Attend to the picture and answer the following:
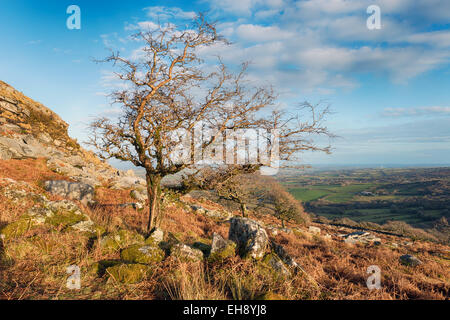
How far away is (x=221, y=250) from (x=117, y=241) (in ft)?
11.4

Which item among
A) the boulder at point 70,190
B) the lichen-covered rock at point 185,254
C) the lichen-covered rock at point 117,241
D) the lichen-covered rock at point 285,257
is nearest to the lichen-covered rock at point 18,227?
the lichen-covered rock at point 117,241

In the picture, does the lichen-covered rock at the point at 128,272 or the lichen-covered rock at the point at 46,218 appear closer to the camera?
the lichen-covered rock at the point at 128,272

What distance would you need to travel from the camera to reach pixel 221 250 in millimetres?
5746

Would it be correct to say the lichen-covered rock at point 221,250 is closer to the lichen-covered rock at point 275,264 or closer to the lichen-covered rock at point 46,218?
the lichen-covered rock at point 275,264

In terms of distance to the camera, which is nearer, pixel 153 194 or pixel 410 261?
pixel 153 194

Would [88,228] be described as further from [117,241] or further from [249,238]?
[249,238]

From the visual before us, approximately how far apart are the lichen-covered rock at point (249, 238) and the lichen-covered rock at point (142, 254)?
95.1 inches

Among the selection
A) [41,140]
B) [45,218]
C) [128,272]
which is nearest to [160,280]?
[128,272]

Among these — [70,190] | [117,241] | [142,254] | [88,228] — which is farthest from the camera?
[70,190]

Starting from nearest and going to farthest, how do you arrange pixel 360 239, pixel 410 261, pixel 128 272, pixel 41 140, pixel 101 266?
pixel 128 272 → pixel 101 266 → pixel 410 261 → pixel 360 239 → pixel 41 140

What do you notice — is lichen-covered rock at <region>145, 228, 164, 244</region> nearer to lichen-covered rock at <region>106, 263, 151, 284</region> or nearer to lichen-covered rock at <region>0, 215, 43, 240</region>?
lichen-covered rock at <region>106, 263, 151, 284</region>

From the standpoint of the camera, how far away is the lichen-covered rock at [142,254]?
216 inches

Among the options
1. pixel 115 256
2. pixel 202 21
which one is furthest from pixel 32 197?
pixel 202 21

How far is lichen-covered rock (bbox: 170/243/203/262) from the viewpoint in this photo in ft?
18.3
